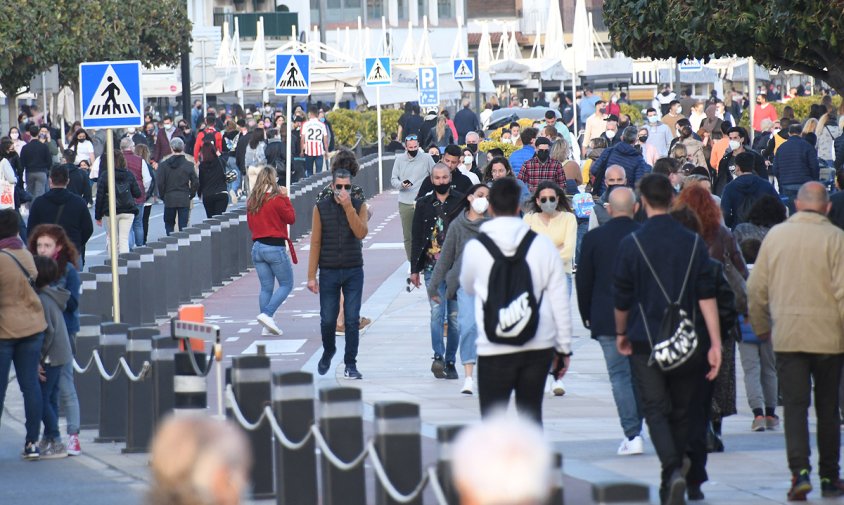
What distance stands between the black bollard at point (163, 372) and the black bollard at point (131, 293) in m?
6.78

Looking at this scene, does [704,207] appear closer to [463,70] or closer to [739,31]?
[739,31]

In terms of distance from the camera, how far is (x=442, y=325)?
15180 millimetres

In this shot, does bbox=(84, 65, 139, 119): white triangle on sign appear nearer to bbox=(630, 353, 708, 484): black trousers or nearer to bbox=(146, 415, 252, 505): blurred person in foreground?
bbox=(630, 353, 708, 484): black trousers

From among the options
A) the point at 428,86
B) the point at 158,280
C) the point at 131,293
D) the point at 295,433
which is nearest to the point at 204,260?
the point at 158,280

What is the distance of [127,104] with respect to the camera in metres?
16.5

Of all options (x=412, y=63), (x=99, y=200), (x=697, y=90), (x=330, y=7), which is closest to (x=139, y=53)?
→ (x=412, y=63)

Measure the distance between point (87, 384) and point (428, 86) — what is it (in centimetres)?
2894

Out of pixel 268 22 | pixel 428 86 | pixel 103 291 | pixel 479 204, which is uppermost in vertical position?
pixel 268 22

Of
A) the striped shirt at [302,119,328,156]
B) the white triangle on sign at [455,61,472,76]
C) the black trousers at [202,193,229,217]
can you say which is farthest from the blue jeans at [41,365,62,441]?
the white triangle on sign at [455,61,472,76]

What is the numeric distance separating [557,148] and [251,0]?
288 ft

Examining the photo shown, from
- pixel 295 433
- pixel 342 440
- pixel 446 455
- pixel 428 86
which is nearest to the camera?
pixel 446 455

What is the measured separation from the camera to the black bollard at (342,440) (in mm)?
8797

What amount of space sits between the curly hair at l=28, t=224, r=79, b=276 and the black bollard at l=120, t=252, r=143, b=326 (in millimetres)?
6065

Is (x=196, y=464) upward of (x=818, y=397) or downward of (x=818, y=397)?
upward
